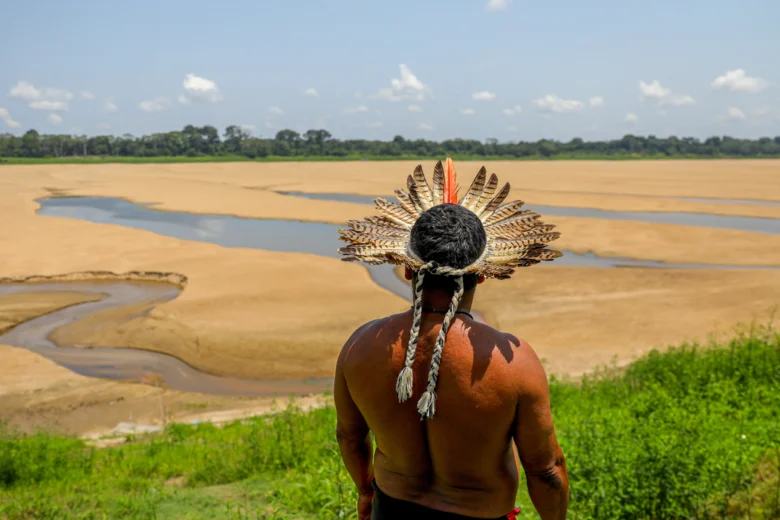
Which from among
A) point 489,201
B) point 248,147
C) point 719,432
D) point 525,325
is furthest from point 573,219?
point 248,147

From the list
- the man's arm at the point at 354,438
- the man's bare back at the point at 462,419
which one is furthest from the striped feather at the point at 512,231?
the man's arm at the point at 354,438

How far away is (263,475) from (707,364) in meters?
5.24

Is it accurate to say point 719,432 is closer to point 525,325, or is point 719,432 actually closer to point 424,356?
point 424,356

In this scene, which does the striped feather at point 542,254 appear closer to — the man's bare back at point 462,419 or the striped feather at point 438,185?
the man's bare back at point 462,419

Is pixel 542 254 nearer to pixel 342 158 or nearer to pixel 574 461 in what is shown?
pixel 574 461

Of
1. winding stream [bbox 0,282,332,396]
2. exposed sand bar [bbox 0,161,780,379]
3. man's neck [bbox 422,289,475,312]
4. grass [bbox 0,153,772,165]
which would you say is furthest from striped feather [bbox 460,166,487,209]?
grass [bbox 0,153,772,165]

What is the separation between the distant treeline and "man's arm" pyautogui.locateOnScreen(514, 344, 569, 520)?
8859 centimetres

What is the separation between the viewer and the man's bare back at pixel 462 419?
2012mm

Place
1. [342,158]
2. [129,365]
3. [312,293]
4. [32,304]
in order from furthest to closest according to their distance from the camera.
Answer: [342,158], [312,293], [32,304], [129,365]

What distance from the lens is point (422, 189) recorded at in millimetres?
2535

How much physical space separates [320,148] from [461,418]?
99062 millimetres

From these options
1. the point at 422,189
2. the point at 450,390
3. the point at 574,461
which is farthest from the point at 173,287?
the point at 450,390

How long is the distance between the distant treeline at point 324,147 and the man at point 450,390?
Answer: 88435 millimetres

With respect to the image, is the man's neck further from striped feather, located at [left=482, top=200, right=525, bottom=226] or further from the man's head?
striped feather, located at [left=482, top=200, right=525, bottom=226]
